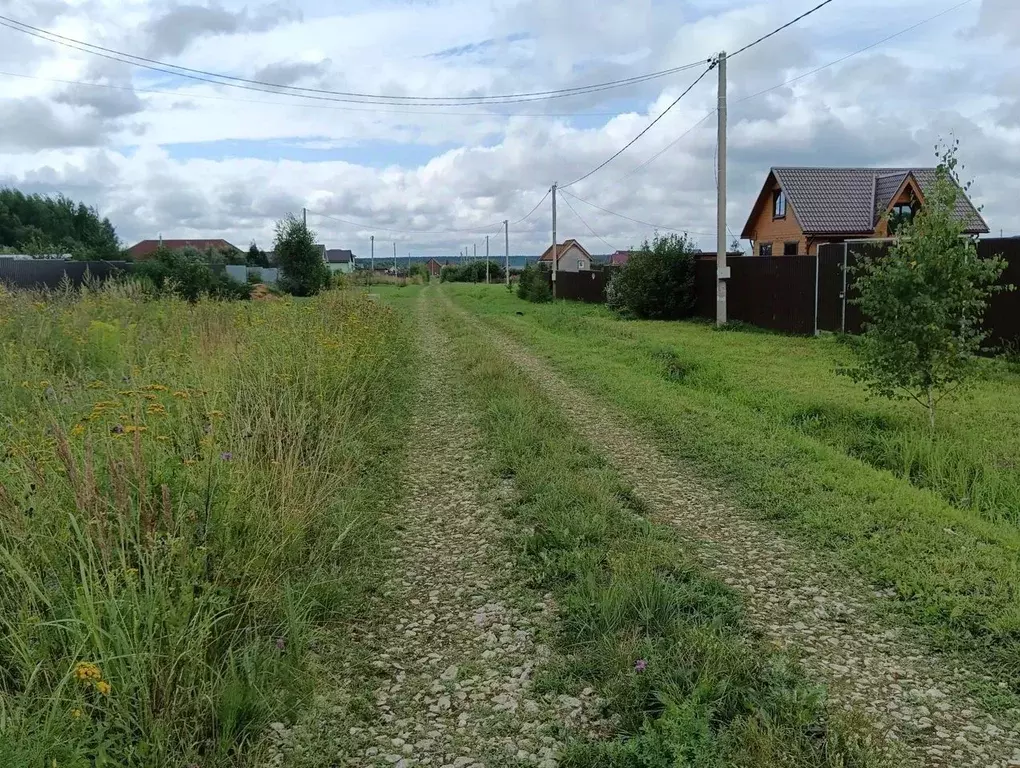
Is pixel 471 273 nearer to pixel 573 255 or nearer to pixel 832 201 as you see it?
pixel 573 255

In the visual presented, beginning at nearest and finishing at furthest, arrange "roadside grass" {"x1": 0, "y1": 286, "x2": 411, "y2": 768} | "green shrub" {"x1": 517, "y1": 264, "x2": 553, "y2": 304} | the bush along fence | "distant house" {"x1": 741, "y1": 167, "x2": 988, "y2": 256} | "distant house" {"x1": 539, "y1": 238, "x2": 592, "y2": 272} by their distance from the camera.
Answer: "roadside grass" {"x1": 0, "y1": 286, "x2": 411, "y2": 768} → the bush along fence → "distant house" {"x1": 741, "y1": 167, "x2": 988, "y2": 256} → "green shrub" {"x1": 517, "y1": 264, "x2": 553, "y2": 304} → "distant house" {"x1": 539, "y1": 238, "x2": 592, "y2": 272}

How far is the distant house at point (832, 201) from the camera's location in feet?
Answer: 92.0

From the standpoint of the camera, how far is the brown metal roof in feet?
92.2

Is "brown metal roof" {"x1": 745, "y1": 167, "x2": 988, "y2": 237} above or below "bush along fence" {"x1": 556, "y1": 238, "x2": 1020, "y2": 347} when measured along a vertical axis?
above

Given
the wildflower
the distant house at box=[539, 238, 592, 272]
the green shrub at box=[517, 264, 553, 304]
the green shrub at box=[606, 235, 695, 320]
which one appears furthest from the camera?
the distant house at box=[539, 238, 592, 272]

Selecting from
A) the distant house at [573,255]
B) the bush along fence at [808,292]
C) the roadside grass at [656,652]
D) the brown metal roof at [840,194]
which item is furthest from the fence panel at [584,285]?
the distant house at [573,255]

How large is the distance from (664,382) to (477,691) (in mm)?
7546

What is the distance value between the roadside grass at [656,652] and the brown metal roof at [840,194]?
26391 millimetres

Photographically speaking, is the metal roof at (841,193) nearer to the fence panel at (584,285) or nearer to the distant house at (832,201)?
the distant house at (832,201)

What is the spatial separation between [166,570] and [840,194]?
103ft

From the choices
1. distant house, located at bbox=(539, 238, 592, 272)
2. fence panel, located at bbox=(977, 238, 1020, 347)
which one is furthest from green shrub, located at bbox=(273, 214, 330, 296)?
distant house, located at bbox=(539, 238, 592, 272)

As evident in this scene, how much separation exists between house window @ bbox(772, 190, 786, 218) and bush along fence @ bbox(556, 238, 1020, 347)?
35.9ft

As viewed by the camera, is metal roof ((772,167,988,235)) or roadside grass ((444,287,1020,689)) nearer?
roadside grass ((444,287,1020,689))

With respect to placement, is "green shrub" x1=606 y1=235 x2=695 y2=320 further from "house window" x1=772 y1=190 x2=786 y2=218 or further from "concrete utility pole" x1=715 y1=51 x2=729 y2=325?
"house window" x1=772 y1=190 x2=786 y2=218
